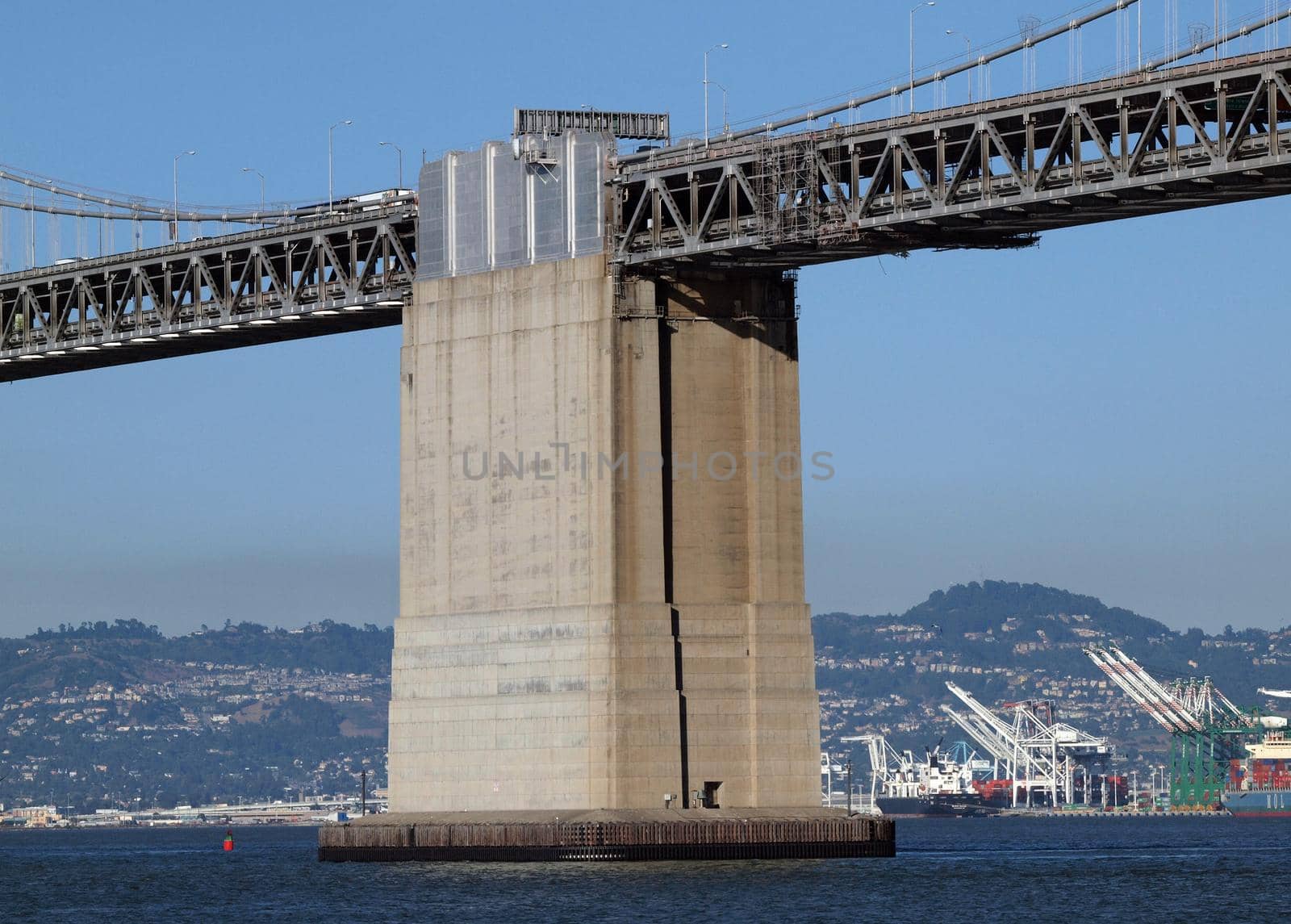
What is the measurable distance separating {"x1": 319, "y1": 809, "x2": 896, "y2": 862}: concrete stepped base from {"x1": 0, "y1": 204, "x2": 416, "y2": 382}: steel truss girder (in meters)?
19.7

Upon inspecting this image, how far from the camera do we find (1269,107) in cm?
7312

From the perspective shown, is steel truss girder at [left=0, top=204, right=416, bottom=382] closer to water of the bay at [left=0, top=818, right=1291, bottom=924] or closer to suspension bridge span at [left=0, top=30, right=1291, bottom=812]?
suspension bridge span at [left=0, top=30, right=1291, bottom=812]

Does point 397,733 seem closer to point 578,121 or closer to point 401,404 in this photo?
point 401,404

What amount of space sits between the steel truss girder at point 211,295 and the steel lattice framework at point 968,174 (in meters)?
13.7

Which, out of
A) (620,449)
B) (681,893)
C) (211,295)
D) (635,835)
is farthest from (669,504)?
(211,295)

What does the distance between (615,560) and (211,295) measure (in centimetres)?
2831

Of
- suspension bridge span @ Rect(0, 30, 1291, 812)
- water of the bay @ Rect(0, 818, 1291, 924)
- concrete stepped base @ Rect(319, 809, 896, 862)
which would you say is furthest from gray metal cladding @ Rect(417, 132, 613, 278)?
water of the bay @ Rect(0, 818, 1291, 924)

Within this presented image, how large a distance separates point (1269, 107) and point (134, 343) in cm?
5592

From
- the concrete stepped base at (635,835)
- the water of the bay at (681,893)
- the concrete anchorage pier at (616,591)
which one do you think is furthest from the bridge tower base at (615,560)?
the water of the bay at (681,893)

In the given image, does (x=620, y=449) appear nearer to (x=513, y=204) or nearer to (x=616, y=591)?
(x=616, y=591)

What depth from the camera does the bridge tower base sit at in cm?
8850

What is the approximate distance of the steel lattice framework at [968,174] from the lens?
74625 millimetres

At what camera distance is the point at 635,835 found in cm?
8669

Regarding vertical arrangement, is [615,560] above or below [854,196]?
below
